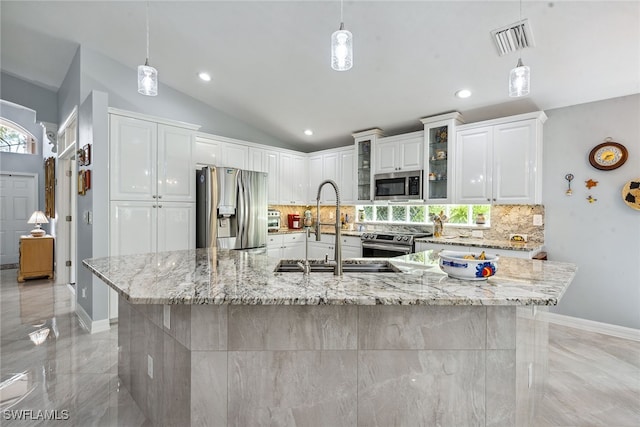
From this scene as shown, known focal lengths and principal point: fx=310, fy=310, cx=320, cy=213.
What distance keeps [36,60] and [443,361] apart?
5927 mm

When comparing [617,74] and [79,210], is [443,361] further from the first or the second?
[79,210]

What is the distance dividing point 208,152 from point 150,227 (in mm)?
1439

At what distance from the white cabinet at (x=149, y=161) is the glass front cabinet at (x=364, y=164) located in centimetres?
245

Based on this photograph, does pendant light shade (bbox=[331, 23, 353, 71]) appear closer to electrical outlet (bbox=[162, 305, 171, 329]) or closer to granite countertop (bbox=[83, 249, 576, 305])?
granite countertop (bbox=[83, 249, 576, 305])

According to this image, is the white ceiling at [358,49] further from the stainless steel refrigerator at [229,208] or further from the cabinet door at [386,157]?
the stainless steel refrigerator at [229,208]

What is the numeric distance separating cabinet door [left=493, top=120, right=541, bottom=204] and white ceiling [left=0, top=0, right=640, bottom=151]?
1.12ft

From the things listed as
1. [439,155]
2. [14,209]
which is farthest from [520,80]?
[14,209]

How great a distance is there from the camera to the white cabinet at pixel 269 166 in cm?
511

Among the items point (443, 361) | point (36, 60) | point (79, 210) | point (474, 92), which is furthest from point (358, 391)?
point (36, 60)

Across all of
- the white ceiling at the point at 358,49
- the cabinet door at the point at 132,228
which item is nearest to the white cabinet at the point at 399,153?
the white ceiling at the point at 358,49

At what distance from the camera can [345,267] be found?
6.25ft

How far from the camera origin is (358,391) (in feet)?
4.47

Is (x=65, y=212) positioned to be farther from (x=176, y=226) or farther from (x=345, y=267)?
(x=345, y=267)

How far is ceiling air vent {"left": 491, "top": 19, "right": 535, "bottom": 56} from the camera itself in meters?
2.43
